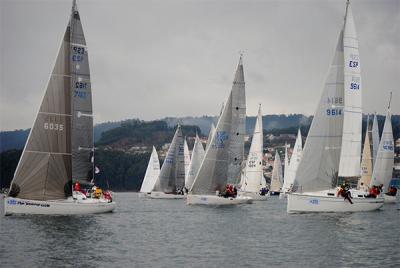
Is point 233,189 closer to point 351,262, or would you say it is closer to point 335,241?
point 335,241

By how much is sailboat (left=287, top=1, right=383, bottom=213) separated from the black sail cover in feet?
44.9

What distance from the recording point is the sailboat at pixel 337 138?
4275 centimetres

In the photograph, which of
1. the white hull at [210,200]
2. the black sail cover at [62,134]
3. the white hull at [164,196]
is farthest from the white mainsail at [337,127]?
the white hull at [164,196]

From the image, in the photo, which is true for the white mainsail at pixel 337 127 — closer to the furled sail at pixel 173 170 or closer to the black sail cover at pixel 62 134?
the black sail cover at pixel 62 134

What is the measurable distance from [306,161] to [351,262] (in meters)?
19.7

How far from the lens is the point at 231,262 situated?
24.0 m

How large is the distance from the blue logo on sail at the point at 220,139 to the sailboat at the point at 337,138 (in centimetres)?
1221

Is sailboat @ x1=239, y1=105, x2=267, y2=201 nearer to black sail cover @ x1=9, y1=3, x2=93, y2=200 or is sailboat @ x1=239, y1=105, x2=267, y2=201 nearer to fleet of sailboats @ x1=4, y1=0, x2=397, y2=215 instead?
fleet of sailboats @ x1=4, y1=0, x2=397, y2=215

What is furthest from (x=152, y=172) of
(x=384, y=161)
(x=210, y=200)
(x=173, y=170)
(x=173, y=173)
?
(x=210, y=200)

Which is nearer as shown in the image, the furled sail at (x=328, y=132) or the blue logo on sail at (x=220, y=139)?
the furled sail at (x=328, y=132)

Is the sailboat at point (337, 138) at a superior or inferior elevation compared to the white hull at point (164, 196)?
superior

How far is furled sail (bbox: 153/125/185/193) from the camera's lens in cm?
7719

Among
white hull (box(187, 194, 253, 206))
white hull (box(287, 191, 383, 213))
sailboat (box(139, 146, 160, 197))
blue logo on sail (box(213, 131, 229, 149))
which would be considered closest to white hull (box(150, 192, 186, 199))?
sailboat (box(139, 146, 160, 197))

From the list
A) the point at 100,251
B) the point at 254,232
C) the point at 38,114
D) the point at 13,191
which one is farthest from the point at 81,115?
the point at 100,251
